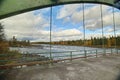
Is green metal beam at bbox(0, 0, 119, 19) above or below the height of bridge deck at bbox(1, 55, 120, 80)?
above

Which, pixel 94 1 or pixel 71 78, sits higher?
pixel 94 1

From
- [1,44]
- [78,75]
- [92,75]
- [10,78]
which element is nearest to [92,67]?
[92,75]

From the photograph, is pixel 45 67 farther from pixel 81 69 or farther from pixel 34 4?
pixel 34 4

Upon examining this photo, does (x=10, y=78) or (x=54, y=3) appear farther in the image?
(x=10, y=78)

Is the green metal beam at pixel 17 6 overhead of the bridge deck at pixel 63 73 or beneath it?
overhead

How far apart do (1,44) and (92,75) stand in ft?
130

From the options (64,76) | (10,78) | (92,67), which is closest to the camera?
(10,78)

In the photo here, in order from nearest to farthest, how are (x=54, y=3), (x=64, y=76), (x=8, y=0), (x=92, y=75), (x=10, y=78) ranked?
(x=8, y=0), (x=54, y=3), (x=10, y=78), (x=64, y=76), (x=92, y=75)

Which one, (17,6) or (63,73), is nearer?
(17,6)

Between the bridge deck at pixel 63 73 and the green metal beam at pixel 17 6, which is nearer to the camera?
the green metal beam at pixel 17 6

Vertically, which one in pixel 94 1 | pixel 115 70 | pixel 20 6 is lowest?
pixel 115 70

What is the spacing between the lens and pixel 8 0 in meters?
5.21

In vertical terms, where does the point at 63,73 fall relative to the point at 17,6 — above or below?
below

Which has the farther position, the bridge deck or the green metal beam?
the bridge deck
